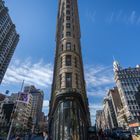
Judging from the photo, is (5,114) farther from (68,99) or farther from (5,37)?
(68,99)

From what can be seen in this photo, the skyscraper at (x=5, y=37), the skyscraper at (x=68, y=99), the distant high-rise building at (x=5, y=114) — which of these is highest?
the skyscraper at (x=5, y=37)

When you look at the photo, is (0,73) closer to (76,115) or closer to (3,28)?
(3,28)

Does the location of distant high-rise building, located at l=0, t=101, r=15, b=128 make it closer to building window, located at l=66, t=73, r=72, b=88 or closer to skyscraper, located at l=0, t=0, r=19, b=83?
skyscraper, located at l=0, t=0, r=19, b=83

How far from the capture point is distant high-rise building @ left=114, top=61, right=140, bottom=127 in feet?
297

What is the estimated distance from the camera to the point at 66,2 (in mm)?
37562

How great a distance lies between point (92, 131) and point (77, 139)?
10182mm

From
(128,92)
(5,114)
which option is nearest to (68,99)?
(5,114)

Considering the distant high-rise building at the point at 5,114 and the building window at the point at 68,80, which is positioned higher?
the distant high-rise building at the point at 5,114

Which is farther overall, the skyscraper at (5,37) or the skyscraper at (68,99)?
the skyscraper at (5,37)

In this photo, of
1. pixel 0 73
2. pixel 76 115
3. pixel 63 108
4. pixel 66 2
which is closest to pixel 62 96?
pixel 63 108

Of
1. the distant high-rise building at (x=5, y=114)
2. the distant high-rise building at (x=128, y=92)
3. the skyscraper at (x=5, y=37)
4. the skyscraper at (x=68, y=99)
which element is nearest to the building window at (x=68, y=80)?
the skyscraper at (x=68, y=99)

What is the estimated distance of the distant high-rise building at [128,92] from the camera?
90.4 m

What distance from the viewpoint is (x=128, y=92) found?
101 metres

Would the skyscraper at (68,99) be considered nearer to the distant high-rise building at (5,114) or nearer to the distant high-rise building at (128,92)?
the distant high-rise building at (5,114)
